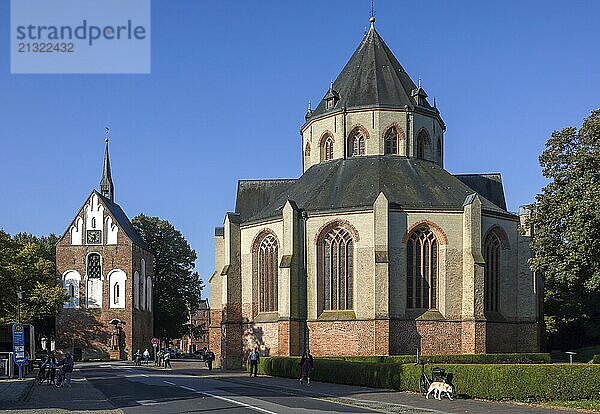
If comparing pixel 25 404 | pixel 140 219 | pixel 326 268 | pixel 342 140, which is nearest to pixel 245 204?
pixel 342 140

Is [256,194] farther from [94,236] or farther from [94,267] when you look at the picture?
[94,267]

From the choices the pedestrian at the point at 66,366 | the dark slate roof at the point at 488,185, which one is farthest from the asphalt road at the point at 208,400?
the dark slate roof at the point at 488,185

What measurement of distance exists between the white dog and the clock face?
58.5m

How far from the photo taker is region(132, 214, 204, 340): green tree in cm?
9494

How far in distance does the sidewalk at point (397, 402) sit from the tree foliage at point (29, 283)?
823 inches

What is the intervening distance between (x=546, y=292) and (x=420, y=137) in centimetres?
1605

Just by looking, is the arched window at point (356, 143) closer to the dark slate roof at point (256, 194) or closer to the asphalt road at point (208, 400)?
the dark slate roof at point (256, 194)

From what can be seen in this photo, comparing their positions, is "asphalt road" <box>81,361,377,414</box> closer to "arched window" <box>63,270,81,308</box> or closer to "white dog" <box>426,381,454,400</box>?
"white dog" <box>426,381,454,400</box>

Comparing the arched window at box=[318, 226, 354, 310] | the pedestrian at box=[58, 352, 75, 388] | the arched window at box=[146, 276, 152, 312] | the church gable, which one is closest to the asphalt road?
the pedestrian at box=[58, 352, 75, 388]

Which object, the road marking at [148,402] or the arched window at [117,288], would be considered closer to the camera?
the road marking at [148,402]

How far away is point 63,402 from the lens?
27859 millimetres

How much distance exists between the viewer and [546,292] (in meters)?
66.2

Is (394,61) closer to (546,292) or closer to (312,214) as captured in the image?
(312,214)

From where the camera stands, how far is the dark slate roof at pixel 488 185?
6944 cm
